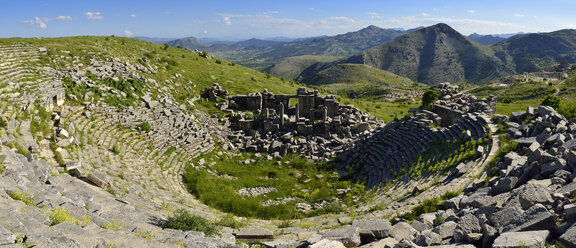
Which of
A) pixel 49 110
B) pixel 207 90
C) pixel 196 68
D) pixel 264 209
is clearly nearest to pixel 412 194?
pixel 264 209

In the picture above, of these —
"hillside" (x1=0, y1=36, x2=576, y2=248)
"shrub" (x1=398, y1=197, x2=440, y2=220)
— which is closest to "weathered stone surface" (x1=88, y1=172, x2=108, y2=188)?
"hillside" (x1=0, y1=36, x2=576, y2=248)

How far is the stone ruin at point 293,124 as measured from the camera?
3231 centimetres

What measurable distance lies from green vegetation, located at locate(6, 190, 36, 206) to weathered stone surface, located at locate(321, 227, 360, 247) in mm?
8889

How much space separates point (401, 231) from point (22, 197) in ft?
38.6

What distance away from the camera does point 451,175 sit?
18.5 meters

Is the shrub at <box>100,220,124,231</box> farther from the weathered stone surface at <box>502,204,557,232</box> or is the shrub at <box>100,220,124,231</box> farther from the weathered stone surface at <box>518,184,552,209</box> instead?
the weathered stone surface at <box>518,184,552,209</box>

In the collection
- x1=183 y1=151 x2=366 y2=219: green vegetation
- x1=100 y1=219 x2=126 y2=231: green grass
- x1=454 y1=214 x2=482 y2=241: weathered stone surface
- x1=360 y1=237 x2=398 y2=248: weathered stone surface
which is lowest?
x1=183 y1=151 x2=366 y2=219: green vegetation

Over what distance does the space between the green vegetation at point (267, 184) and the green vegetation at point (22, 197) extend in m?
11.4

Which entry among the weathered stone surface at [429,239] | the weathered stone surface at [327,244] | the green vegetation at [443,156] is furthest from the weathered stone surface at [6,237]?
the green vegetation at [443,156]

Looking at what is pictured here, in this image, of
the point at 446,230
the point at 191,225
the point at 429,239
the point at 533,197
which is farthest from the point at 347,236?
the point at 533,197

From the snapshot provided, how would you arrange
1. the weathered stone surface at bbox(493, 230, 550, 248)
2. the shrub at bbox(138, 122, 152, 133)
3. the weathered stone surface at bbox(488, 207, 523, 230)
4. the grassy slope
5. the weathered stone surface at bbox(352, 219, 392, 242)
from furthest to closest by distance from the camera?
the grassy slope → the shrub at bbox(138, 122, 152, 133) → the weathered stone surface at bbox(352, 219, 392, 242) → the weathered stone surface at bbox(488, 207, 523, 230) → the weathered stone surface at bbox(493, 230, 550, 248)

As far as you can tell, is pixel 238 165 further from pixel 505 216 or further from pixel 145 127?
pixel 505 216

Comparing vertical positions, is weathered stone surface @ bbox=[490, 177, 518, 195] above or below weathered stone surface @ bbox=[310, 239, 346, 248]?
above

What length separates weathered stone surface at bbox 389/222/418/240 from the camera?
10.7m
